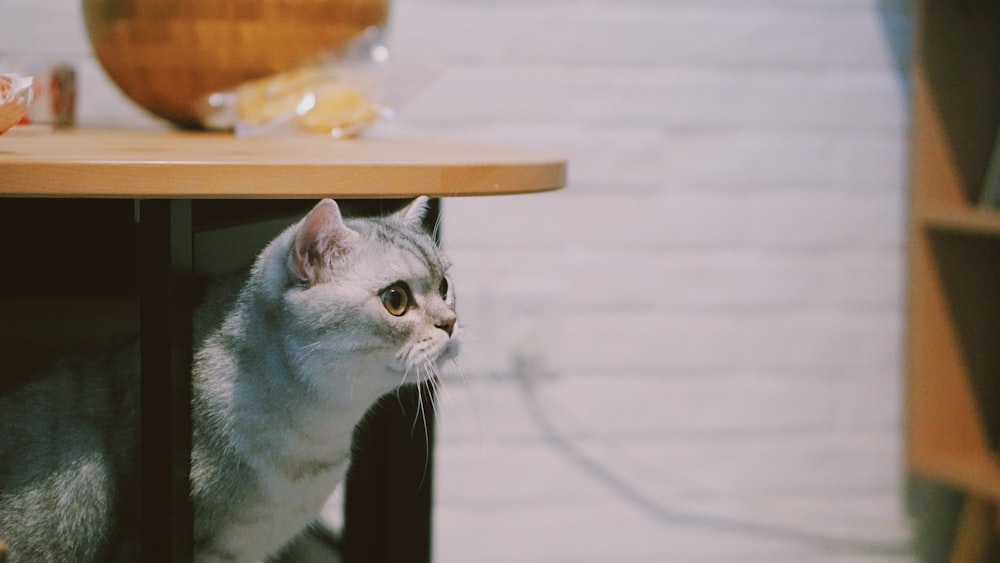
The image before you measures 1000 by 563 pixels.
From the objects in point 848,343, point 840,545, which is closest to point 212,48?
point 848,343

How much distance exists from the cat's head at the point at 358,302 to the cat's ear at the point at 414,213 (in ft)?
0.15

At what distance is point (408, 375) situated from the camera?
794mm

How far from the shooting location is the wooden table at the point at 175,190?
63cm

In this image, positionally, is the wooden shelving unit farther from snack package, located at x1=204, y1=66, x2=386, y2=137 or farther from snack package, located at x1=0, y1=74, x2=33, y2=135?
snack package, located at x1=0, y1=74, x2=33, y2=135

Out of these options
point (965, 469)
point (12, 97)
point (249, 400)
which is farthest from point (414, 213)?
point (965, 469)

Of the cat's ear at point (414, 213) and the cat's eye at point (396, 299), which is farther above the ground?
the cat's ear at point (414, 213)

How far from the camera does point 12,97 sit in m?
0.74

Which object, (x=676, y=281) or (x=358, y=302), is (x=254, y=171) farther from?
(x=676, y=281)

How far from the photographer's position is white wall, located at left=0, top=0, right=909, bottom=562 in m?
1.53

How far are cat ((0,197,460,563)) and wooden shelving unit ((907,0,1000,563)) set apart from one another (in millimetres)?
1004

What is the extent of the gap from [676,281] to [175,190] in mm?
1082

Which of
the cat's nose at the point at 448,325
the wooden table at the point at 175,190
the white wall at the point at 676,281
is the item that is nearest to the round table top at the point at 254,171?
the wooden table at the point at 175,190

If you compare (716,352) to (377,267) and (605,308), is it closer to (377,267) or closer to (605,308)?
(605,308)

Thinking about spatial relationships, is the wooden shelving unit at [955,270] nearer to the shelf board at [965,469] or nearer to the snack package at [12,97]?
the shelf board at [965,469]
